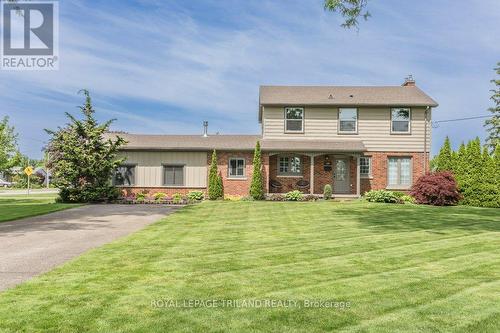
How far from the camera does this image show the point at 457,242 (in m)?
10.6

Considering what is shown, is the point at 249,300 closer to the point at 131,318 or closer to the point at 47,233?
the point at 131,318

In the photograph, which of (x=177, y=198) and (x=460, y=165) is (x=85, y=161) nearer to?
(x=177, y=198)

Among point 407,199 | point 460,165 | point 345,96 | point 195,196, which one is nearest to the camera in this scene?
point 460,165

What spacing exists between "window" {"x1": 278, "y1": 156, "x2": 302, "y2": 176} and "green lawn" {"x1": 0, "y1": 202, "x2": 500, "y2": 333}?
16.1 meters

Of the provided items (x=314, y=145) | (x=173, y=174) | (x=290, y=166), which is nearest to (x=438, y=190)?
(x=314, y=145)

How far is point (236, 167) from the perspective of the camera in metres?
28.0

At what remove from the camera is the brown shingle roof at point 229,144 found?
87.2ft

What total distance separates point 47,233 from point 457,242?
429 inches

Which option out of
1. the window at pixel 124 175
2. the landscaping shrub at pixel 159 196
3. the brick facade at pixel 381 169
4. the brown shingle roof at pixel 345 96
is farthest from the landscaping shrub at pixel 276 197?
the window at pixel 124 175

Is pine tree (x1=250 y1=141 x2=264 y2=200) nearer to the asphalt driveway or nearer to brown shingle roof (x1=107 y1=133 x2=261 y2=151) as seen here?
brown shingle roof (x1=107 y1=133 x2=261 y2=151)

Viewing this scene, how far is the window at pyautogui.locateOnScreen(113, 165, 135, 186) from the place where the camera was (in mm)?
28219

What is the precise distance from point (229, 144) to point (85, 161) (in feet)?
29.5

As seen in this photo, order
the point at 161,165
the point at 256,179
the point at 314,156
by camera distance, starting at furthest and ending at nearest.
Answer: the point at 161,165 → the point at 314,156 → the point at 256,179

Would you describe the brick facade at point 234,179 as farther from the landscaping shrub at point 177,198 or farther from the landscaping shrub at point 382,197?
the landscaping shrub at point 382,197
